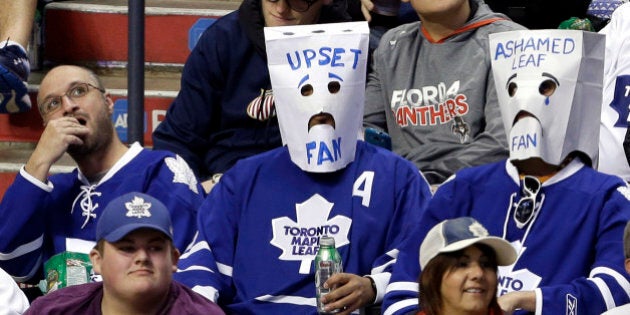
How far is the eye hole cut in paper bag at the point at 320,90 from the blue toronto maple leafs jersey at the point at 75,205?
1.68 feet

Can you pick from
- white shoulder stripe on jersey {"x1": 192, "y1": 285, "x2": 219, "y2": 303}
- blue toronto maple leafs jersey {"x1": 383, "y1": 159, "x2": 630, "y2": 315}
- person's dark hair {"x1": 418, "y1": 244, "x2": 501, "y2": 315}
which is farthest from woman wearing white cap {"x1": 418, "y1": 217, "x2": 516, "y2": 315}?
white shoulder stripe on jersey {"x1": 192, "y1": 285, "x2": 219, "y2": 303}

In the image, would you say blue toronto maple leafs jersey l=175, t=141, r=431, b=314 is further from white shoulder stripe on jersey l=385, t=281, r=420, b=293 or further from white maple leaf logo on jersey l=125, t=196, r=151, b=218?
white maple leaf logo on jersey l=125, t=196, r=151, b=218

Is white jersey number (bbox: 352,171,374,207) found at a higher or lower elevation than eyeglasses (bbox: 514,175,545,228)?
lower

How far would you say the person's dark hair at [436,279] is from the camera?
15.6ft

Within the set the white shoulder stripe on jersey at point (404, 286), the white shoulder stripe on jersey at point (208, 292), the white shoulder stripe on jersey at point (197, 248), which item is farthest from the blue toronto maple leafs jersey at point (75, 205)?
the white shoulder stripe on jersey at point (404, 286)

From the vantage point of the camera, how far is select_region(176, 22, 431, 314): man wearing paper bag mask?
5625mm

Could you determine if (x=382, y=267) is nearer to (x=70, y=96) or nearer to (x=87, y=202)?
(x=87, y=202)

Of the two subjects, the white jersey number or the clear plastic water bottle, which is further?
the white jersey number

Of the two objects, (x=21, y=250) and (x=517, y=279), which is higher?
(x=517, y=279)

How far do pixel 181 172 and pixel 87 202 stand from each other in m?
0.37

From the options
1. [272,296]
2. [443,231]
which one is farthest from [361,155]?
[443,231]

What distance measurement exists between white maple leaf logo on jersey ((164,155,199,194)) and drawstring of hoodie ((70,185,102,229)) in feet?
0.96

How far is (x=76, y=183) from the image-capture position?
607cm

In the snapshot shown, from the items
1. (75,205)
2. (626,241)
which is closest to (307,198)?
(75,205)
